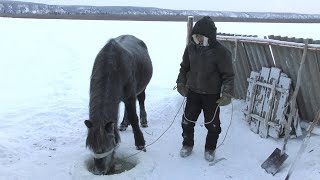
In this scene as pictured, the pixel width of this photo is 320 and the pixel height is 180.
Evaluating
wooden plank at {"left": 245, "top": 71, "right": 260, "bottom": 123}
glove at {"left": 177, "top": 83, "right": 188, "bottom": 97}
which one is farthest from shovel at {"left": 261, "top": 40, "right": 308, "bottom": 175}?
glove at {"left": 177, "top": 83, "right": 188, "bottom": 97}

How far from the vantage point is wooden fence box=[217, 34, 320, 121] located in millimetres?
5926

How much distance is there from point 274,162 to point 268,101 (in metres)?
1.37

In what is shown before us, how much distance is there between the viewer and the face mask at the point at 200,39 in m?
5.49

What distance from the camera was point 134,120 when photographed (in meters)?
6.21

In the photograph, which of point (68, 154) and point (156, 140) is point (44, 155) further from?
point (156, 140)

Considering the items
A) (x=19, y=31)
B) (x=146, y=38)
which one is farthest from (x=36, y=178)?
(x=19, y=31)

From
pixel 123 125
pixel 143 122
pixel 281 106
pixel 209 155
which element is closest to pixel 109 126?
pixel 209 155

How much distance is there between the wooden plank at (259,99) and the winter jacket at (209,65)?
1.42m

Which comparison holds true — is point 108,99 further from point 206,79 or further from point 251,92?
point 251,92

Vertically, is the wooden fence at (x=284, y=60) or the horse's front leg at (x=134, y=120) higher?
the wooden fence at (x=284, y=60)

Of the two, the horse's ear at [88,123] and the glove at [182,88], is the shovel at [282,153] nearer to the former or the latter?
the glove at [182,88]

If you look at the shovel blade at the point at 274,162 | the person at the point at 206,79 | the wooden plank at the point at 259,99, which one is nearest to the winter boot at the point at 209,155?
the person at the point at 206,79

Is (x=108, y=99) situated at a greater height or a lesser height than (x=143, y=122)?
greater

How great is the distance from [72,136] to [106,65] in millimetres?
2299
